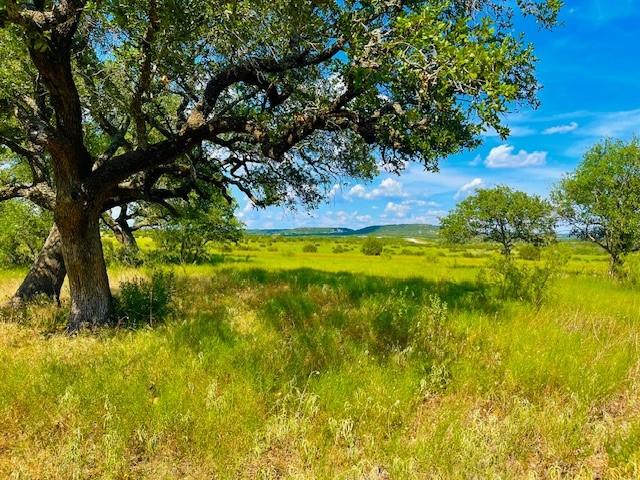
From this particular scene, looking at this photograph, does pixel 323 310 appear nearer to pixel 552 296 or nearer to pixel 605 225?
pixel 552 296

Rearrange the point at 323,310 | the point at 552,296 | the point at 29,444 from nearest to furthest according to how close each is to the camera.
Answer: the point at 29,444, the point at 323,310, the point at 552,296

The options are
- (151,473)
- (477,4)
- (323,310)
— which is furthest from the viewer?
(323,310)

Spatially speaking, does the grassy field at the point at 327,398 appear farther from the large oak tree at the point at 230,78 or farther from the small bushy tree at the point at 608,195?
the small bushy tree at the point at 608,195

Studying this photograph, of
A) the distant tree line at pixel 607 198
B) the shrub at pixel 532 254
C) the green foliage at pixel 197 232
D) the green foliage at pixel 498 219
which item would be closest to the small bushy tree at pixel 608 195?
the distant tree line at pixel 607 198

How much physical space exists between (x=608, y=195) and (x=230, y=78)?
122 feet

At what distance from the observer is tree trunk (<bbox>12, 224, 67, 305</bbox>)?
1087cm

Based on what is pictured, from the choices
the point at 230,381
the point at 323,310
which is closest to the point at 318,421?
the point at 230,381

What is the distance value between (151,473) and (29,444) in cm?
147

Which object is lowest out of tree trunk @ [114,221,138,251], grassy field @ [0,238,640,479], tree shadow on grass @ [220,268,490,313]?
grassy field @ [0,238,640,479]

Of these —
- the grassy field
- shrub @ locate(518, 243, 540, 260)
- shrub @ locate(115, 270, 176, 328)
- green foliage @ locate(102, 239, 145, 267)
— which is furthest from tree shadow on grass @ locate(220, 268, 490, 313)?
green foliage @ locate(102, 239, 145, 267)

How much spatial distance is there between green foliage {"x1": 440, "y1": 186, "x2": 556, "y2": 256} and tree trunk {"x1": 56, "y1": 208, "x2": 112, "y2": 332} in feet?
187

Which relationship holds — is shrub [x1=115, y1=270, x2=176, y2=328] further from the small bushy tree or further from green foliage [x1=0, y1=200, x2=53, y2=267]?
the small bushy tree

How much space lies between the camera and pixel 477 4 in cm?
810

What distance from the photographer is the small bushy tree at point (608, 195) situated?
32781mm
